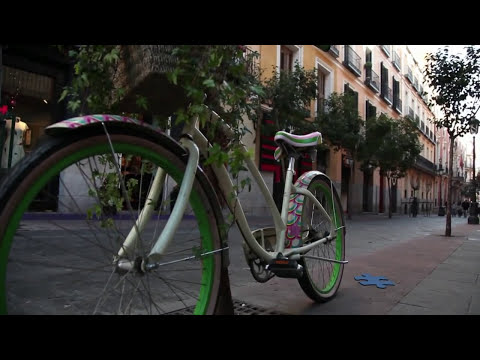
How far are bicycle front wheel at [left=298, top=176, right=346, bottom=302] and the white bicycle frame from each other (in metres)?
0.16

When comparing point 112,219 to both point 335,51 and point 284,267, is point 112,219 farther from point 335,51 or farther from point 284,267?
point 335,51

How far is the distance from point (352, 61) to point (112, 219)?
20.7 meters

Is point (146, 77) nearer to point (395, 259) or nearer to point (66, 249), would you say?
point (66, 249)

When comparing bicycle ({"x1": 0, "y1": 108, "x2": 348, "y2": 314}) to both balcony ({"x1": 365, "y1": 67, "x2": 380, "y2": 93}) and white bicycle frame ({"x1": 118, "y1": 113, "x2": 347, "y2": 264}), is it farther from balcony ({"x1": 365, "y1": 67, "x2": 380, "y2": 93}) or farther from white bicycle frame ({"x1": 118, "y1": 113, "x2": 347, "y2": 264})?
balcony ({"x1": 365, "y1": 67, "x2": 380, "y2": 93})

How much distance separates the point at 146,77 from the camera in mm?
1510

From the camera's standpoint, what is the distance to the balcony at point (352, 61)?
19.4m

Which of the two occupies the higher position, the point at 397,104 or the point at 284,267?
the point at 397,104

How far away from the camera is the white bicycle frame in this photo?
5.07 feet

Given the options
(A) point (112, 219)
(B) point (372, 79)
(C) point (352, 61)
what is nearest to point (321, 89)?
(C) point (352, 61)

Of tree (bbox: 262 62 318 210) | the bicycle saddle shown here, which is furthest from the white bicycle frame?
tree (bbox: 262 62 318 210)

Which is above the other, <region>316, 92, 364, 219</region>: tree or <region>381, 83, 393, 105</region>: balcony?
<region>381, 83, 393, 105</region>: balcony

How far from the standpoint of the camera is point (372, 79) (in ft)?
75.9
